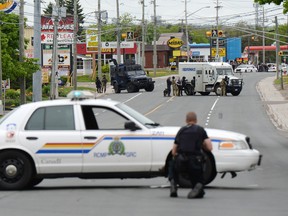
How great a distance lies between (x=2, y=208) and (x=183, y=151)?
299cm

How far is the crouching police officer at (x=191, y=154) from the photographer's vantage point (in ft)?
41.3

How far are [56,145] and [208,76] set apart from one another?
5174cm

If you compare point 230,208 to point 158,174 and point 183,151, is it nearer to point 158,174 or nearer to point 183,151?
point 183,151

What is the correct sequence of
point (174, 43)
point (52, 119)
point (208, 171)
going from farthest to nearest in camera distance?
point (174, 43), point (52, 119), point (208, 171)

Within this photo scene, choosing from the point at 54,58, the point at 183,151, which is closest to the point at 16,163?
the point at 183,151

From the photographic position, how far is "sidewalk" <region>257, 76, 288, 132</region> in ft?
144

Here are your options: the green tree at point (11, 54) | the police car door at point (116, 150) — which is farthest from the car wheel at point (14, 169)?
the green tree at point (11, 54)

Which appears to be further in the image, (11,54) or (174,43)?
(174,43)

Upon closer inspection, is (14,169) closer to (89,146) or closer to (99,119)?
(89,146)

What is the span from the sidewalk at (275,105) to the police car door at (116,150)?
27.0 m

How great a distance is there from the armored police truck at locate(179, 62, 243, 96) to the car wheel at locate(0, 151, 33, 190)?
51.2 meters

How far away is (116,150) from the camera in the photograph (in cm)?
1402

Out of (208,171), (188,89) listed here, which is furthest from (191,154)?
(188,89)

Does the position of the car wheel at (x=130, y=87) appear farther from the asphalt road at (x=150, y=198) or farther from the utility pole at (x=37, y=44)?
the asphalt road at (x=150, y=198)
